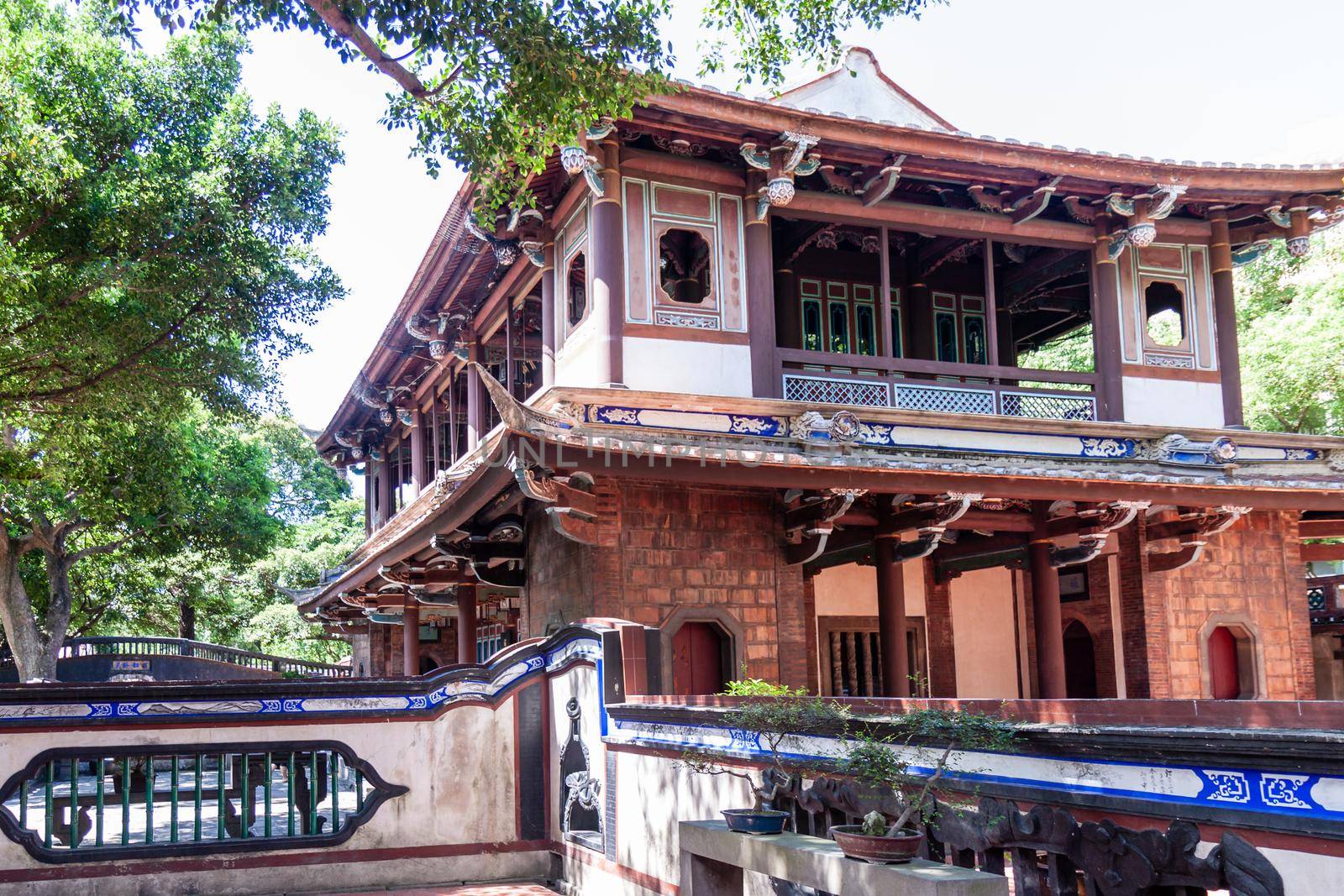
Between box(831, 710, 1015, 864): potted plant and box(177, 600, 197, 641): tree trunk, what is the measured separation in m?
33.0

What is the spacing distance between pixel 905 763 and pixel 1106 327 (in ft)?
33.7

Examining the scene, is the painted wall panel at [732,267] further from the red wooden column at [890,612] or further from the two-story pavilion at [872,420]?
the red wooden column at [890,612]

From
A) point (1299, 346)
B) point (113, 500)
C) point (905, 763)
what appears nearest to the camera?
point (905, 763)

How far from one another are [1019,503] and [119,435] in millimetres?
11586

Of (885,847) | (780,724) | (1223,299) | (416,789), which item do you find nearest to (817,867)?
(885,847)

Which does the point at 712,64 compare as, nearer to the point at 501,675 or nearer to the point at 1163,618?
the point at 501,675

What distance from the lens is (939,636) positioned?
14.8m

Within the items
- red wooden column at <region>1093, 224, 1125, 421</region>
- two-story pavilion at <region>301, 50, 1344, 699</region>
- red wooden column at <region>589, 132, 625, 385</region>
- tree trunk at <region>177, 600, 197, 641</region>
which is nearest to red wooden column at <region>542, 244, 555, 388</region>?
two-story pavilion at <region>301, 50, 1344, 699</region>

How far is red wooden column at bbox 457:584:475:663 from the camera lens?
53.4ft

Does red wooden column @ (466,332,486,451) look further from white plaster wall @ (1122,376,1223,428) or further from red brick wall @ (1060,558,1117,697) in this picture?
white plaster wall @ (1122,376,1223,428)

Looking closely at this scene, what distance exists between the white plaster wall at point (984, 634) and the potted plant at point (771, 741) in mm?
9471

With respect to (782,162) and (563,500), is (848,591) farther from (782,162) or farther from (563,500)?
(782,162)

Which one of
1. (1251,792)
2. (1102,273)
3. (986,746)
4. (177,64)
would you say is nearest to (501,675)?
(986,746)

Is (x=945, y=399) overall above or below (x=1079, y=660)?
above
